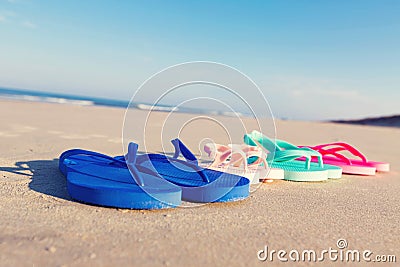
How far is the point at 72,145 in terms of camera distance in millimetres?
3635

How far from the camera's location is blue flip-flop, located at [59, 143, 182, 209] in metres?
Result: 1.56

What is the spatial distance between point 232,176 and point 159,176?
0.43m

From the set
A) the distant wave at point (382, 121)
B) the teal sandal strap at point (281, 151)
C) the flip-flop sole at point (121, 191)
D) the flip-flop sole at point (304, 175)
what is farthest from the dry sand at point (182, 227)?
the distant wave at point (382, 121)

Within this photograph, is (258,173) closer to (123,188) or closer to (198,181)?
(198,181)

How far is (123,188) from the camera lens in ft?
5.26

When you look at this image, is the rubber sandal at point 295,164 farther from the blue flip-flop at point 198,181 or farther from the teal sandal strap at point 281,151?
the blue flip-flop at point 198,181

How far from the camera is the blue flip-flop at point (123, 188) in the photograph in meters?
1.56

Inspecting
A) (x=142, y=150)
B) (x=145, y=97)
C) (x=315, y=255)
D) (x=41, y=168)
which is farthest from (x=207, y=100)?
(x=142, y=150)

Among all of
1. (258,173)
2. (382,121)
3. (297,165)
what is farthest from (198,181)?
(382,121)

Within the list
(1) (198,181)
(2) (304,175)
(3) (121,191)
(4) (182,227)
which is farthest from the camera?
(2) (304,175)

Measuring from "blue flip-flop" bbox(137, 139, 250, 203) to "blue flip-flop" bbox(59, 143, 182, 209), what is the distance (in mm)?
92

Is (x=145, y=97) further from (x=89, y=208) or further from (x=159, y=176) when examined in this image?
(x=89, y=208)

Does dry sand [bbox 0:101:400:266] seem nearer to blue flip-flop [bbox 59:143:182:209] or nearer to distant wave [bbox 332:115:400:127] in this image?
blue flip-flop [bbox 59:143:182:209]

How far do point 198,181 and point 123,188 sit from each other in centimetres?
45
